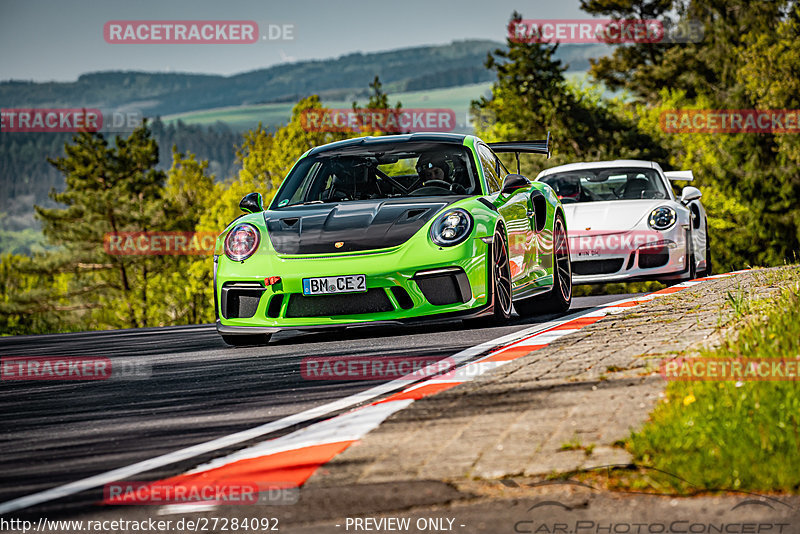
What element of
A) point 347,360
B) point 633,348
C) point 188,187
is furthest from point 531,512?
point 188,187

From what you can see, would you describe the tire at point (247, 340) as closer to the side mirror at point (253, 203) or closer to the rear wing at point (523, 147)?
the side mirror at point (253, 203)

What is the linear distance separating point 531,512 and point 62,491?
1711 mm

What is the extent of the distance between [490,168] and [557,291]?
135 centimetres

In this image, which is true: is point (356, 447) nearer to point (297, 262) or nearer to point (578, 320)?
point (297, 262)

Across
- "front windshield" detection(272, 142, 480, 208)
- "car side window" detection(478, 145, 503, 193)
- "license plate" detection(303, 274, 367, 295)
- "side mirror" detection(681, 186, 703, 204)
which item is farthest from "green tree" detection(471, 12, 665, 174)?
"license plate" detection(303, 274, 367, 295)

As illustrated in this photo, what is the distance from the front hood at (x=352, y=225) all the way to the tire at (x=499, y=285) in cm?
51

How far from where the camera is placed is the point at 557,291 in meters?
10.2

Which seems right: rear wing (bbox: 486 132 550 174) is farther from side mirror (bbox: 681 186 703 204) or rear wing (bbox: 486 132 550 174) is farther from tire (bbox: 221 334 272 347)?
side mirror (bbox: 681 186 703 204)

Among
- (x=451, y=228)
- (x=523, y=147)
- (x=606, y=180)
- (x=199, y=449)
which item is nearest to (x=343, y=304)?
(x=451, y=228)

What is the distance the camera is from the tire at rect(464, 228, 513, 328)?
8.35 metres

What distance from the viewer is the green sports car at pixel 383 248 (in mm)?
8039

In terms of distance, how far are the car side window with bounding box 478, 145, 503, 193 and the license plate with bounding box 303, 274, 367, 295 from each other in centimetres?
182

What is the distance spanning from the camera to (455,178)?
9.29 metres

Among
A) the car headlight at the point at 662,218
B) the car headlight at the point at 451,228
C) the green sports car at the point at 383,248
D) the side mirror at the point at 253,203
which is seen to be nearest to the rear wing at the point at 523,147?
the green sports car at the point at 383,248
